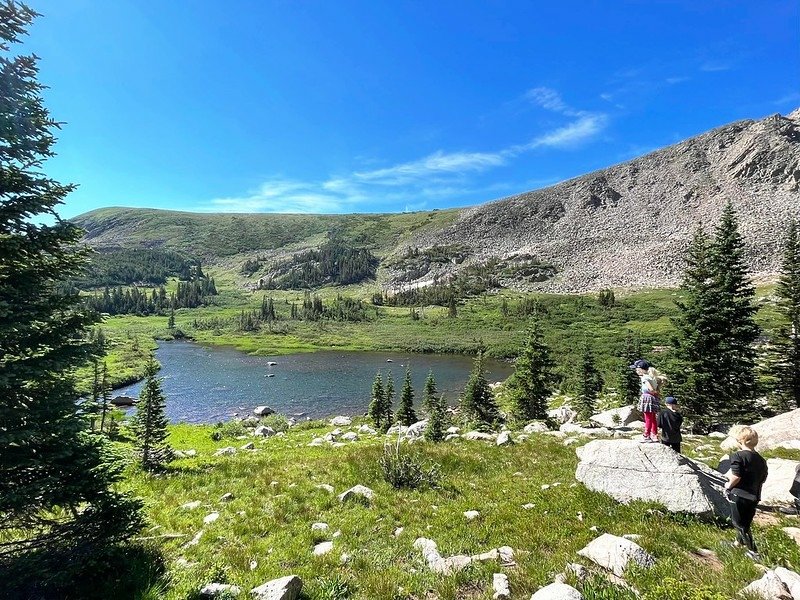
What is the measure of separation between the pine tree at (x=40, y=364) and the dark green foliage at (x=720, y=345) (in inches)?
1239

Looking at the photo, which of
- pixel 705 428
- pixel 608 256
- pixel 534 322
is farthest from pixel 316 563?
Result: pixel 608 256

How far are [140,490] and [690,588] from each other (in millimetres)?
15783

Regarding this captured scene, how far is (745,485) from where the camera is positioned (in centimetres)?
779

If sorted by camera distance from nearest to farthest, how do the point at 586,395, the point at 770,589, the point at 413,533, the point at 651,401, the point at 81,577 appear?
the point at 770,589
the point at 81,577
the point at 413,533
the point at 651,401
the point at 586,395

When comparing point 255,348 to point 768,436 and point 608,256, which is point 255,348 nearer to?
point 768,436

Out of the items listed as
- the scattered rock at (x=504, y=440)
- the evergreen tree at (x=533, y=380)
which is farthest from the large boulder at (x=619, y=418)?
the evergreen tree at (x=533, y=380)

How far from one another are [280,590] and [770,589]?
733 cm

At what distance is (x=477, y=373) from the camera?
41.6 m

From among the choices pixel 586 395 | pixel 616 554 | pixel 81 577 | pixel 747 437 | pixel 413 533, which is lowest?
pixel 586 395


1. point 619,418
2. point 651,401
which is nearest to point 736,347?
point 619,418

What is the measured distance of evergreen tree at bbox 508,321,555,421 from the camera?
3672cm

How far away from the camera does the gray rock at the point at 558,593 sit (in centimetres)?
572

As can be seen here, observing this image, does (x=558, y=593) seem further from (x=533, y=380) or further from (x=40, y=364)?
(x=533, y=380)

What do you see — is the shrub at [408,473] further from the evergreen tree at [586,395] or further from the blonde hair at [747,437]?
the evergreen tree at [586,395]
